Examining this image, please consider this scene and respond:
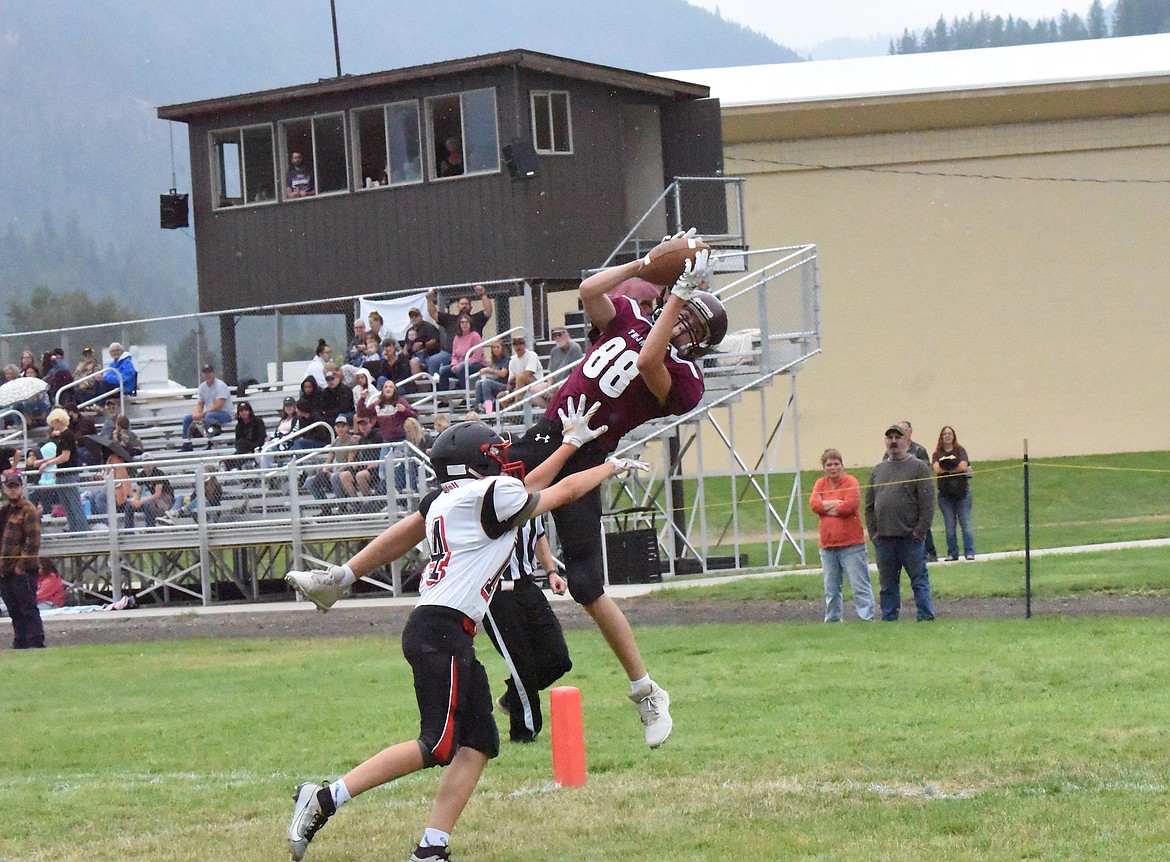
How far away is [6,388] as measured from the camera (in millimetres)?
25500

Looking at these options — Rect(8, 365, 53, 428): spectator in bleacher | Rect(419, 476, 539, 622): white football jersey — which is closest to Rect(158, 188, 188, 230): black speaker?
Rect(8, 365, 53, 428): spectator in bleacher

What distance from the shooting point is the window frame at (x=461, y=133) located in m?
25.8

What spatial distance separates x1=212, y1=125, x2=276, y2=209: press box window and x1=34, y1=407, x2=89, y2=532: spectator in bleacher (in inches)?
218

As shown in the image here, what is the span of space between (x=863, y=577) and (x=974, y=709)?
572 cm

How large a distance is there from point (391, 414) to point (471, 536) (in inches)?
581

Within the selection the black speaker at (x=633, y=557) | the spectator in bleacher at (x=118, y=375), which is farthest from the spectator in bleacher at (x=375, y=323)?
the black speaker at (x=633, y=557)

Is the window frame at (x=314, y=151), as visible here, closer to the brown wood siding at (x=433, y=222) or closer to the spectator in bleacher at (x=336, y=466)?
the brown wood siding at (x=433, y=222)

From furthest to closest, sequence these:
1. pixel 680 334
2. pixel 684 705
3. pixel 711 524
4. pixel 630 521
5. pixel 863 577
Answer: pixel 711 524, pixel 630 521, pixel 863 577, pixel 684 705, pixel 680 334

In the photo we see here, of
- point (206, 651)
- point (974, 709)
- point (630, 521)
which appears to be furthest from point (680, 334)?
point (630, 521)

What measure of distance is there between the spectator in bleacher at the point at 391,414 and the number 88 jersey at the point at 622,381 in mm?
13188

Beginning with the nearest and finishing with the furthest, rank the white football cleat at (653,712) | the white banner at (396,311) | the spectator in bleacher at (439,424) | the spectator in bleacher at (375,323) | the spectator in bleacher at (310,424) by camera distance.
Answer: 1. the white football cleat at (653,712)
2. the spectator in bleacher at (439,424)
3. the spectator in bleacher at (310,424)
4. the spectator in bleacher at (375,323)
5. the white banner at (396,311)

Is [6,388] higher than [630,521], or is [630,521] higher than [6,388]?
[6,388]

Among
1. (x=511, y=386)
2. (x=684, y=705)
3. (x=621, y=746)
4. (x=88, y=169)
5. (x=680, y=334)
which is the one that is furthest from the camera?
(x=88, y=169)

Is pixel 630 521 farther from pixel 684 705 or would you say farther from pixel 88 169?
pixel 88 169
